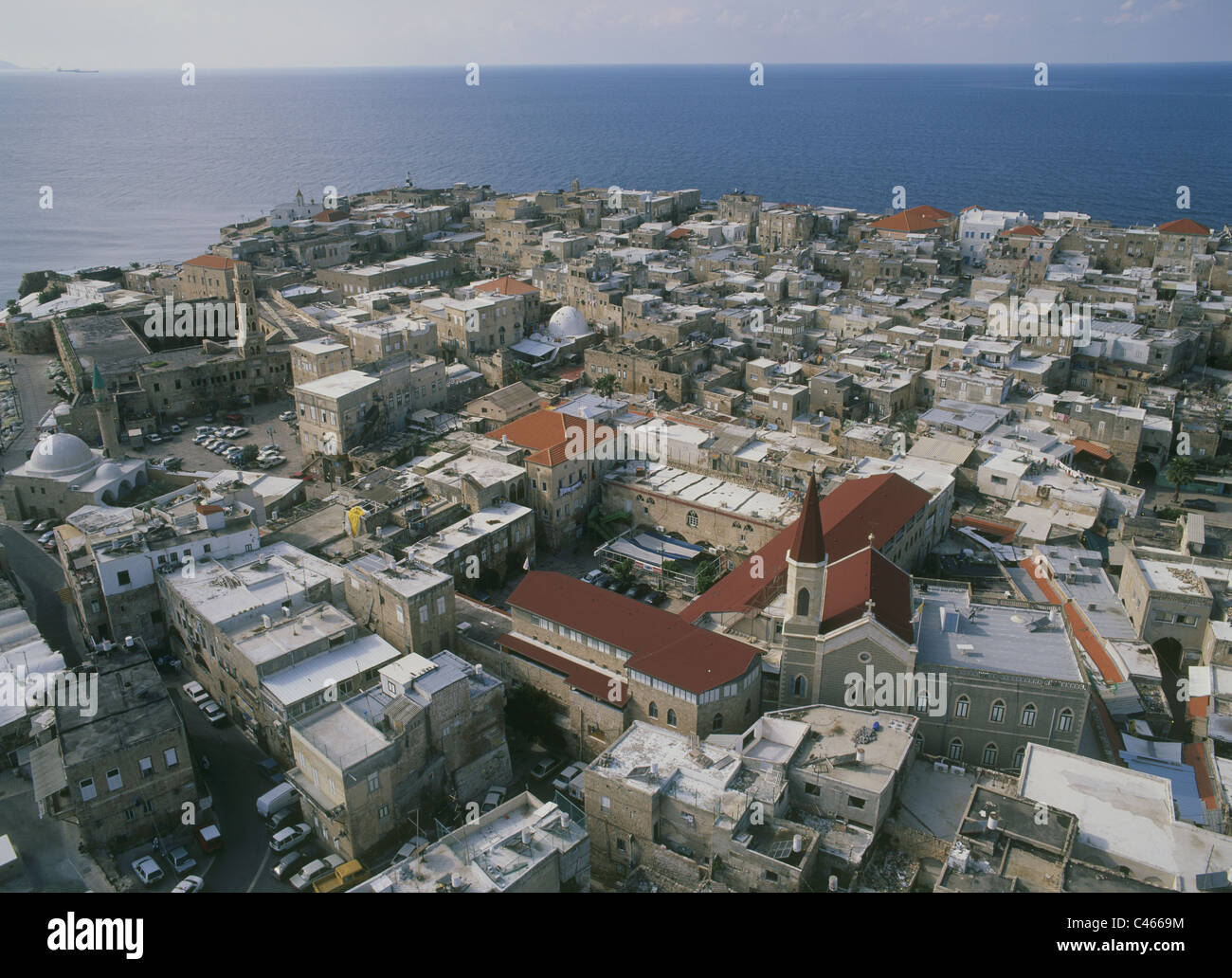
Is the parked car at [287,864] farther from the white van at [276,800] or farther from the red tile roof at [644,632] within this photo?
the red tile roof at [644,632]

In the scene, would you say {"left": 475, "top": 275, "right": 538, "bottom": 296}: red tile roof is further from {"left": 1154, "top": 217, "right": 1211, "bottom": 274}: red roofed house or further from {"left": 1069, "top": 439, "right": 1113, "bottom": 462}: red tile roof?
{"left": 1154, "top": 217, "right": 1211, "bottom": 274}: red roofed house

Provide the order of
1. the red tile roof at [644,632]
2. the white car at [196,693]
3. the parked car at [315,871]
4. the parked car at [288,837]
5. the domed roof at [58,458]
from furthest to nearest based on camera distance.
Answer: the domed roof at [58,458]
the white car at [196,693]
the red tile roof at [644,632]
the parked car at [288,837]
the parked car at [315,871]

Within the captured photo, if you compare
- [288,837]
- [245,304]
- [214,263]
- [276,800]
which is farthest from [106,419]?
[214,263]

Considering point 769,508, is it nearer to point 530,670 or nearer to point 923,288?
point 530,670

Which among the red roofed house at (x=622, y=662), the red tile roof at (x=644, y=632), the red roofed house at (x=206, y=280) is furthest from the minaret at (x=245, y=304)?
the red roofed house at (x=622, y=662)

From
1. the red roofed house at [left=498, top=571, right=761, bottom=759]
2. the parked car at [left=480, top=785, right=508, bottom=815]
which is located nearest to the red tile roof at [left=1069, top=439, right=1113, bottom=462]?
the red roofed house at [left=498, top=571, right=761, bottom=759]
